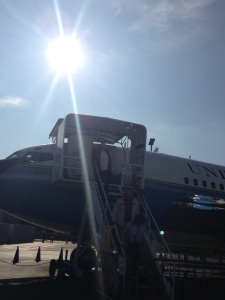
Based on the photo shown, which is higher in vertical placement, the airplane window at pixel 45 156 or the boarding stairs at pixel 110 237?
the airplane window at pixel 45 156

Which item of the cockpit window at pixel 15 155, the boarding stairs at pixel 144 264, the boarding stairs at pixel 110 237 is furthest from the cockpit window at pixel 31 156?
the boarding stairs at pixel 144 264

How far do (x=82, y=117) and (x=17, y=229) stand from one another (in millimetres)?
44516

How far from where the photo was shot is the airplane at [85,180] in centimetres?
1502

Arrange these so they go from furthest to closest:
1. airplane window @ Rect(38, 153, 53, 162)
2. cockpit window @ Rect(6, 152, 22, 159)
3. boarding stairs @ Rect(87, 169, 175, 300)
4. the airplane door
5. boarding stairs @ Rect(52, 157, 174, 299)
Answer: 1. cockpit window @ Rect(6, 152, 22, 159)
2. airplane window @ Rect(38, 153, 53, 162)
3. the airplane door
4. boarding stairs @ Rect(52, 157, 174, 299)
5. boarding stairs @ Rect(87, 169, 175, 300)

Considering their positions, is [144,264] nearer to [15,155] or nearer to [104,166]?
[104,166]

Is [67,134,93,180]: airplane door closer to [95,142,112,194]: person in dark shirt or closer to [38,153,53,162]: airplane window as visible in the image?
[95,142,112,194]: person in dark shirt

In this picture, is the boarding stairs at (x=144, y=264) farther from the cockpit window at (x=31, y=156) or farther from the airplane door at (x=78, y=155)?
the cockpit window at (x=31, y=156)

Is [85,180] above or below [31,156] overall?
below

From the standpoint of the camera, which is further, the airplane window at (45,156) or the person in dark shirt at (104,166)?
the airplane window at (45,156)

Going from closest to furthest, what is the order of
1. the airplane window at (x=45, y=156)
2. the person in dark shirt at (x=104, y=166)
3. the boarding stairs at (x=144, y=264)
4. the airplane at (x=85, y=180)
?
the boarding stairs at (x=144, y=264) < the person in dark shirt at (x=104, y=166) < the airplane at (x=85, y=180) < the airplane window at (x=45, y=156)

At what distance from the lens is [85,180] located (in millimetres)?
14195

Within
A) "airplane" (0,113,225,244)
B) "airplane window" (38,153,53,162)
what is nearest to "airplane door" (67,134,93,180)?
"airplane" (0,113,225,244)

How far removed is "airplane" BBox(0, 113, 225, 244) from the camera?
15.0 metres

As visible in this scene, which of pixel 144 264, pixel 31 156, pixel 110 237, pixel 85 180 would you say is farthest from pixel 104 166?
pixel 144 264
